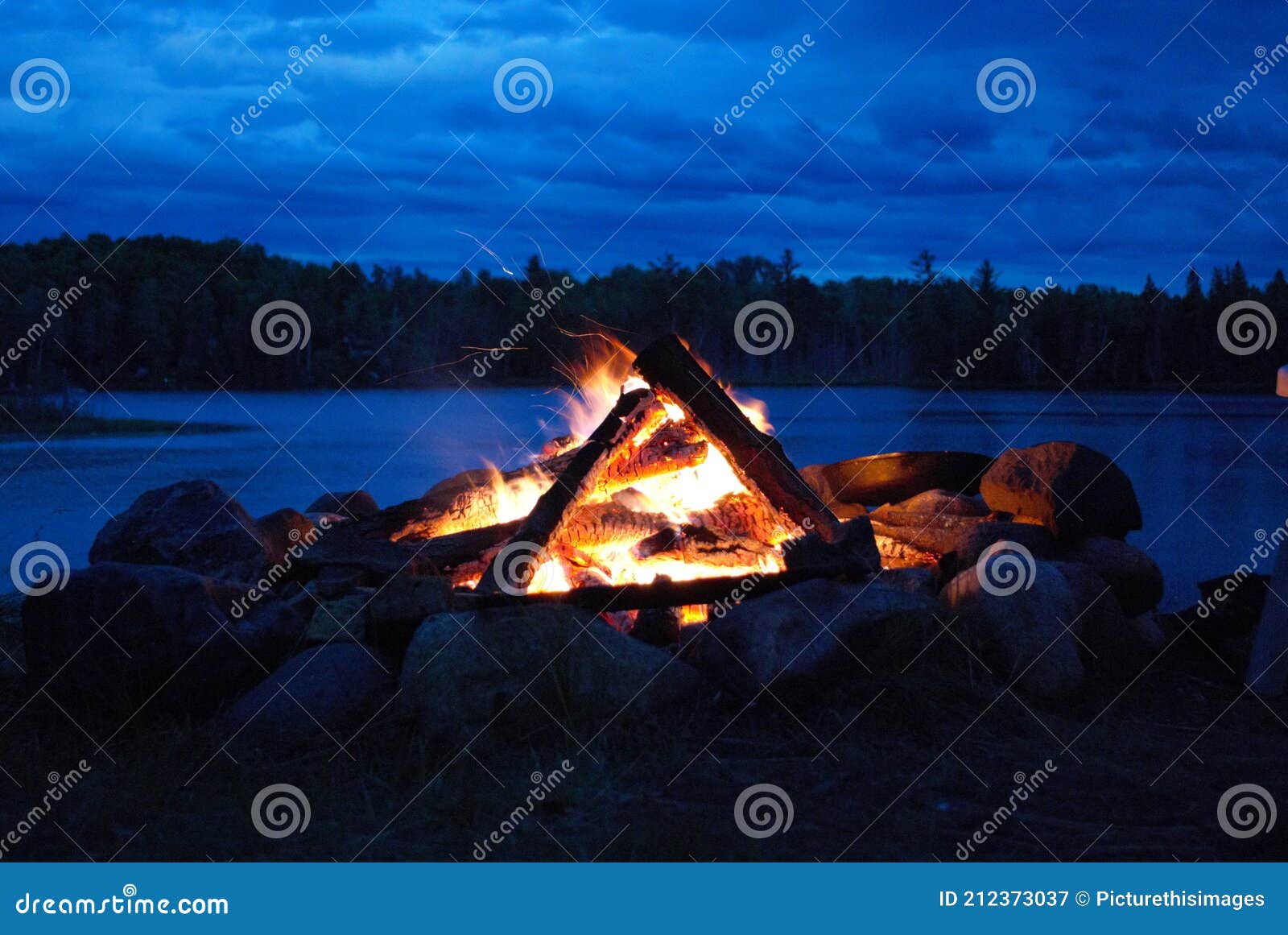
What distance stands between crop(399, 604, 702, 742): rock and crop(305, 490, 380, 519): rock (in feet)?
11.2

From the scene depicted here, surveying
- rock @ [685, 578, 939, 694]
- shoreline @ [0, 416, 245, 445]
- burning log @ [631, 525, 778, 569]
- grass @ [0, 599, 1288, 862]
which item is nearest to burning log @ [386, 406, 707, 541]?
burning log @ [631, 525, 778, 569]

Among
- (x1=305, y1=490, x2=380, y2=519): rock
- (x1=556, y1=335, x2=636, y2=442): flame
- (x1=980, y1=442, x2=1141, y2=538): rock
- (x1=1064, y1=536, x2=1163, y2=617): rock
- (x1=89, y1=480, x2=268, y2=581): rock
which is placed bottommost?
(x1=89, y1=480, x2=268, y2=581): rock

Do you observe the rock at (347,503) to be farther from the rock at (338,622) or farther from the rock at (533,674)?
the rock at (533,674)

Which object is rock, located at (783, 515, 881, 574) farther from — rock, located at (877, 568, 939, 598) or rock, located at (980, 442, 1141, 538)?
rock, located at (980, 442, 1141, 538)

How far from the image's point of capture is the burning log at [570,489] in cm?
634

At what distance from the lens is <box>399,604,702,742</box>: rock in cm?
529

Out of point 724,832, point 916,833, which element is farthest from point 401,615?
point 916,833

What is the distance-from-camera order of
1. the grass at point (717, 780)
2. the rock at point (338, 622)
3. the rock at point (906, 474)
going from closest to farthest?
the grass at point (717, 780) < the rock at point (338, 622) < the rock at point (906, 474)

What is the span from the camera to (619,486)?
24.3 ft

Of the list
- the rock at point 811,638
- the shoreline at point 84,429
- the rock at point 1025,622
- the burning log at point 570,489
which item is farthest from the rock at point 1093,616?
the shoreline at point 84,429

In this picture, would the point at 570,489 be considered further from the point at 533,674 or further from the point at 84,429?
the point at 84,429

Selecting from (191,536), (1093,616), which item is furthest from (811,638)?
(191,536)

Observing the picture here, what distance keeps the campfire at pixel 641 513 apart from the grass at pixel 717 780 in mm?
917

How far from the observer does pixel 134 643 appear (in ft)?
18.2
